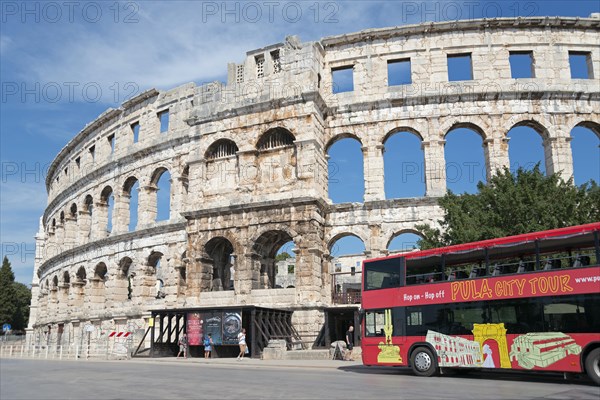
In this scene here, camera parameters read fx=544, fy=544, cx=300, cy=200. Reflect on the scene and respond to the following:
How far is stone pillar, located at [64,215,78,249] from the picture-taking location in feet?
141

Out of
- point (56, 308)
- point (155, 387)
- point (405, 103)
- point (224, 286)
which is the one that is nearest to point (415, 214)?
point (405, 103)

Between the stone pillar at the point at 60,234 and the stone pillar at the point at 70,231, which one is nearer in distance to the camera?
the stone pillar at the point at 70,231

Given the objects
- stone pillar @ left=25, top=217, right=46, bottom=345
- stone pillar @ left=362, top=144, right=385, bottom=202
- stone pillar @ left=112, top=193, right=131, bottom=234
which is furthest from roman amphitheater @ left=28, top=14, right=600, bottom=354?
stone pillar @ left=25, top=217, right=46, bottom=345

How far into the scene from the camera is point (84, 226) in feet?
134

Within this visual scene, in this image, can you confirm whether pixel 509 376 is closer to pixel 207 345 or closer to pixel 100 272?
pixel 207 345

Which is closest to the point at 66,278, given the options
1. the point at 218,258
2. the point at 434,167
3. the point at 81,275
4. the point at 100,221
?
the point at 81,275

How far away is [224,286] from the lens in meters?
29.1

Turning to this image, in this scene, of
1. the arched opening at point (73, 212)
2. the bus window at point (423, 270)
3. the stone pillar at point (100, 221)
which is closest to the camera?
the bus window at point (423, 270)

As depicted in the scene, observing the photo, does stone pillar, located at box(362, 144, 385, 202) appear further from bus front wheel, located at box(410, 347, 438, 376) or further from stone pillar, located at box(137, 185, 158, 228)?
stone pillar, located at box(137, 185, 158, 228)

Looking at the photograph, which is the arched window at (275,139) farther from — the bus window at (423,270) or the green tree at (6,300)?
the green tree at (6,300)

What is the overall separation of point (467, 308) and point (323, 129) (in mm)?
16005

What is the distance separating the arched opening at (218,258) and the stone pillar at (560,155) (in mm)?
16341

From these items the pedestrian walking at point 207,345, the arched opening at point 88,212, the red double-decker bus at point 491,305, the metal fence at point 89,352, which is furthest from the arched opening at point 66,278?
the red double-decker bus at point 491,305

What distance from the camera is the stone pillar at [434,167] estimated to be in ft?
86.2
